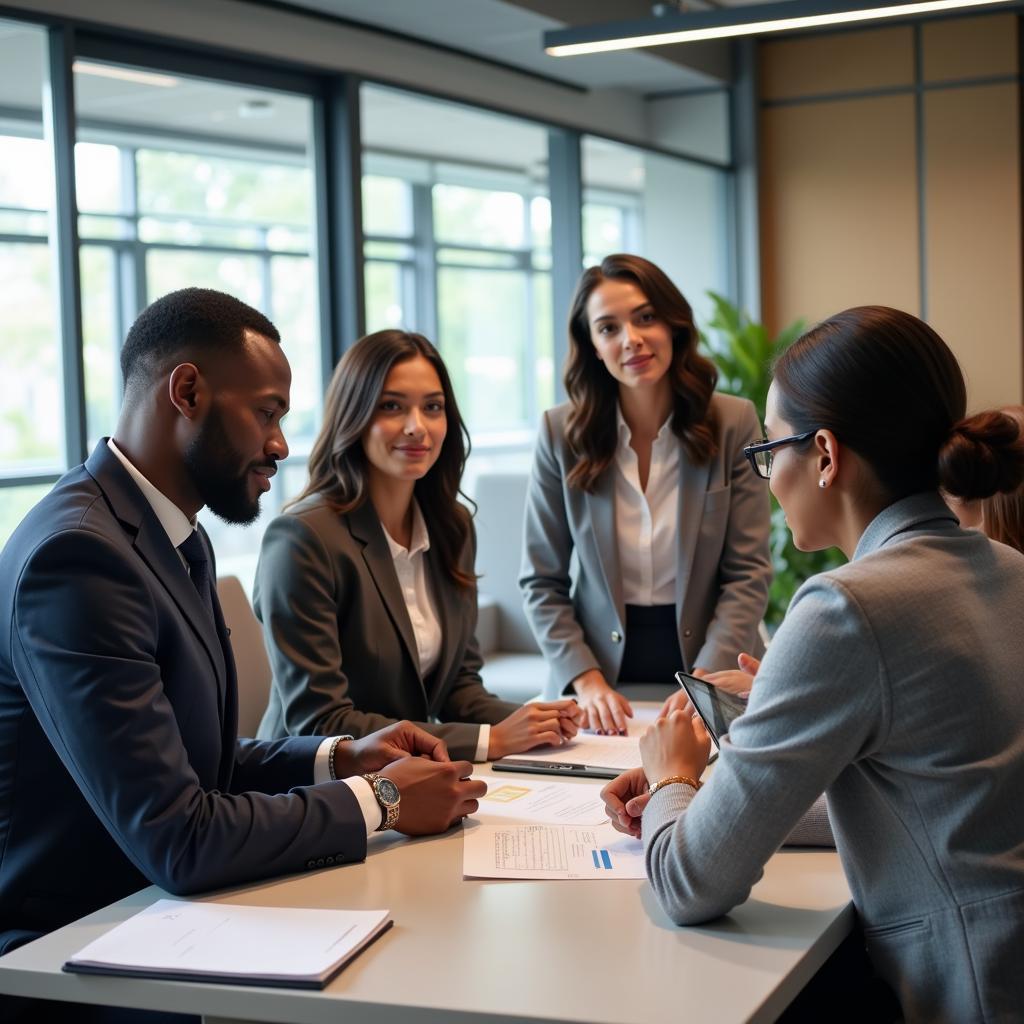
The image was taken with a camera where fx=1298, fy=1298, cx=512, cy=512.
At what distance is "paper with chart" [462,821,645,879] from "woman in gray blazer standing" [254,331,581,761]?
420 millimetres

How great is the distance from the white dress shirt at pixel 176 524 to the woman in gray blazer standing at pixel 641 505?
3.92ft

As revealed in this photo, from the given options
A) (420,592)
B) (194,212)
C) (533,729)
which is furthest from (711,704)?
(194,212)

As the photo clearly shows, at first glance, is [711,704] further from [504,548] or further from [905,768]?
[504,548]

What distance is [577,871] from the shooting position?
5.72ft

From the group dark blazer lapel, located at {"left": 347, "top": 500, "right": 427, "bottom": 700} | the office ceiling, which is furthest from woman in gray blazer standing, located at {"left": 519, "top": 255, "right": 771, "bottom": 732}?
the office ceiling

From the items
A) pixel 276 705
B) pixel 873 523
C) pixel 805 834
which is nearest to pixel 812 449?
pixel 873 523

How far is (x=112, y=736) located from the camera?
5.23 ft

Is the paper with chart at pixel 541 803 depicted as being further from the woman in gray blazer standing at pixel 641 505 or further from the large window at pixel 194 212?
the large window at pixel 194 212

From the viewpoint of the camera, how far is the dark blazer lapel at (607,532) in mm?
3092

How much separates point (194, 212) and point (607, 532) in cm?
223

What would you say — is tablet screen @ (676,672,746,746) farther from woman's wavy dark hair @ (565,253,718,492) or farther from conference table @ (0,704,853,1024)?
woman's wavy dark hair @ (565,253,718,492)

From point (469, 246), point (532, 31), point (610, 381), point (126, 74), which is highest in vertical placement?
point (532, 31)

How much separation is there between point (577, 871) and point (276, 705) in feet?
3.24

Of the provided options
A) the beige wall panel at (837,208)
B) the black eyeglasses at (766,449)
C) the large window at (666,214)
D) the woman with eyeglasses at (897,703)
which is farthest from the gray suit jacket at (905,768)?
the beige wall panel at (837,208)
